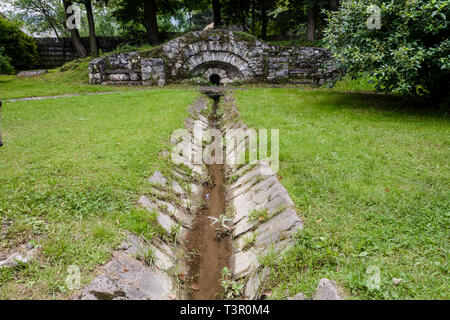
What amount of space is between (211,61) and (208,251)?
1307 centimetres

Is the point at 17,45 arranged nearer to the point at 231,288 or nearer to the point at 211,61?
the point at 211,61

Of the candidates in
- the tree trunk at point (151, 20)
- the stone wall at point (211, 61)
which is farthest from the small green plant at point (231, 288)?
the tree trunk at point (151, 20)

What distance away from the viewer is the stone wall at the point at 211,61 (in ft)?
46.1

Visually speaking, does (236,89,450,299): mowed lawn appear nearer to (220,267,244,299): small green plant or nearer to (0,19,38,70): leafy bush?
(220,267,244,299): small green plant

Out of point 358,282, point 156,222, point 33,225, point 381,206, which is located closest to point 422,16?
point 381,206

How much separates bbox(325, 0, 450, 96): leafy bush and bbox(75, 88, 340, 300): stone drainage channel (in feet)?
15.3

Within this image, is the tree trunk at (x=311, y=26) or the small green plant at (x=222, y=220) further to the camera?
the tree trunk at (x=311, y=26)

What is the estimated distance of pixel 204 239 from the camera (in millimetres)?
3787

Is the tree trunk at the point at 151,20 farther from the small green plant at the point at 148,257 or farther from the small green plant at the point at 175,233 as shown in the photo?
the small green plant at the point at 148,257

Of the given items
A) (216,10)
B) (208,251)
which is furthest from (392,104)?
(216,10)

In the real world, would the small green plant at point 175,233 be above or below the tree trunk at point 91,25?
below

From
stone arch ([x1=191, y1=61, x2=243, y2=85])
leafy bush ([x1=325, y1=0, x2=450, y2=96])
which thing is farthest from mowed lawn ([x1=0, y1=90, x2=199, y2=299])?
stone arch ([x1=191, y1=61, x2=243, y2=85])

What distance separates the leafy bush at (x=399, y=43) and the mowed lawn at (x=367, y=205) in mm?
1325

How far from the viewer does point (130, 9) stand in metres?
18.1
